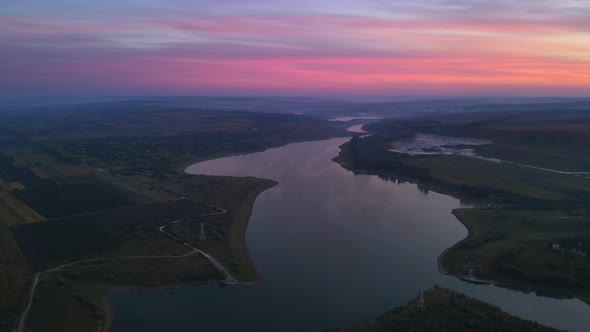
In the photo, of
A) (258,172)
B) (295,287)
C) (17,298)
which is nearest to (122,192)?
(258,172)

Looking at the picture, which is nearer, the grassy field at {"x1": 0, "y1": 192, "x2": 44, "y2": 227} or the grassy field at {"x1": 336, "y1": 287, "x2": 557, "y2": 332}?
the grassy field at {"x1": 336, "y1": 287, "x2": 557, "y2": 332}

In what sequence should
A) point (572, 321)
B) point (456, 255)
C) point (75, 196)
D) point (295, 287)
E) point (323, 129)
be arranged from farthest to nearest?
point (323, 129) → point (75, 196) → point (456, 255) → point (295, 287) → point (572, 321)

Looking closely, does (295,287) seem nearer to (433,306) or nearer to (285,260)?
(285,260)

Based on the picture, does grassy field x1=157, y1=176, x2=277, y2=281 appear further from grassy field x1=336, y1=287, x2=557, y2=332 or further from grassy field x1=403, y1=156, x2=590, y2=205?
grassy field x1=403, y1=156, x2=590, y2=205

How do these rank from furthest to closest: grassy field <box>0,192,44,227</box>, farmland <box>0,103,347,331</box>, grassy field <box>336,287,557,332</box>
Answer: grassy field <box>0,192,44,227</box> → farmland <box>0,103,347,331</box> → grassy field <box>336,287,557,332</box>

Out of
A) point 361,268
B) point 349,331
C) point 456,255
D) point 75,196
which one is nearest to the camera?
point 349,331

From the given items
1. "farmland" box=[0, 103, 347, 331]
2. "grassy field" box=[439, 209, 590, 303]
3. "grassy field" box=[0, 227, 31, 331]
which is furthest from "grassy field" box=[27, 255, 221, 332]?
"grassy field" box=[439, 209, 590, 303]
